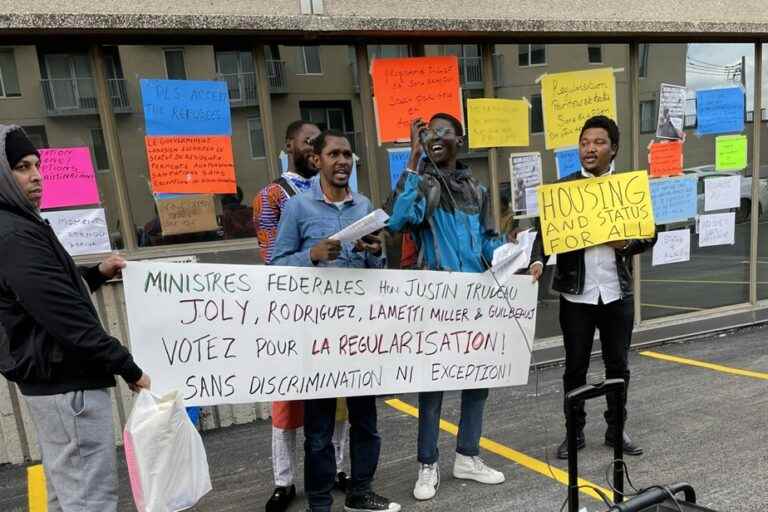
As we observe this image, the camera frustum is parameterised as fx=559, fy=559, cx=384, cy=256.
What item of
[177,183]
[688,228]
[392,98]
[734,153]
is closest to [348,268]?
[177,183]

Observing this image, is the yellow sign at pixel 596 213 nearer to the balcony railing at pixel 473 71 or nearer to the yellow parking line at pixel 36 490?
the balcony railing at pixel 473 71

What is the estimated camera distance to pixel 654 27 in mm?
5328

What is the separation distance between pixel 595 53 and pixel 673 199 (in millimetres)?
→ 1725

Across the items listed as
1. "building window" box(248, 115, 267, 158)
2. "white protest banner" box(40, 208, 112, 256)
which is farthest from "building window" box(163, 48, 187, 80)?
"white protest banner" box(40, 208, 112, 256)

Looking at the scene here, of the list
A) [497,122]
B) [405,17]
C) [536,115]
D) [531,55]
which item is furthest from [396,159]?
[531,55]

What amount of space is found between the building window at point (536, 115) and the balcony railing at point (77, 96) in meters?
3.45

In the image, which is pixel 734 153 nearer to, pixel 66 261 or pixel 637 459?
pixel 637 459

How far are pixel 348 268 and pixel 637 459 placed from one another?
2.30 meters

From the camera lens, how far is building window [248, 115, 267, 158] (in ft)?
14.6

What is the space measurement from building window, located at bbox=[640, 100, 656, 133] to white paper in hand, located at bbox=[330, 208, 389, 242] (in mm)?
4203

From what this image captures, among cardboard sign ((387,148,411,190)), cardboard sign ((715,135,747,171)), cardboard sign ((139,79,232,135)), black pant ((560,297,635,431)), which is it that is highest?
cardboard sign ((139,79,232,135))

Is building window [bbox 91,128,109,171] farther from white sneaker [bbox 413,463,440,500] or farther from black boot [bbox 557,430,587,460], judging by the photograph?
black boot [bbox 557,430,587,460]

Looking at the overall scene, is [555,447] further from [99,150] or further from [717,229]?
[99,150]

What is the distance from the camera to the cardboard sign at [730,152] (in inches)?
239
